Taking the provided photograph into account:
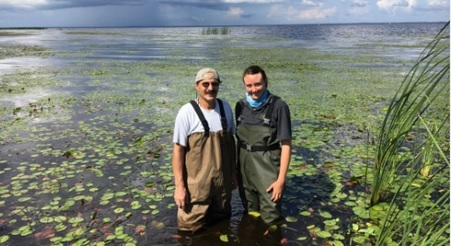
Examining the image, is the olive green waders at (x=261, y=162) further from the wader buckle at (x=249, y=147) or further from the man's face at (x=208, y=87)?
the man's face at (x=208, y=87)

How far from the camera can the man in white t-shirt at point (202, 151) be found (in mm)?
4711

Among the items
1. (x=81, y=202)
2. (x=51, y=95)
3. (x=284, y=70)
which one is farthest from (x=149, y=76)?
(x=81, y=202)

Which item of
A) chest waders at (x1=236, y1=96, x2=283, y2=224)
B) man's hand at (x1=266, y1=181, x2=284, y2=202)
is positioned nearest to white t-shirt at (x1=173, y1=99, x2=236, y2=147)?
chest waders at (x1=236, y1=96, x2=283, y2=224)

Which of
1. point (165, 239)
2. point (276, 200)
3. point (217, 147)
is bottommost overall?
point (165, 239)

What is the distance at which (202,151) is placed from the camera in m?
4.81

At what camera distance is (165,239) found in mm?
5195

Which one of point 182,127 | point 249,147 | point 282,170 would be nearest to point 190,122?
point 182,127

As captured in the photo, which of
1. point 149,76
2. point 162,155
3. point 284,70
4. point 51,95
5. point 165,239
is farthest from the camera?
Answer: point 284,70

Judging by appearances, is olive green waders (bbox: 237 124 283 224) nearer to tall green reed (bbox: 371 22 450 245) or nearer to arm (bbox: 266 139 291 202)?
arm (bbox: 266 139 291 202)

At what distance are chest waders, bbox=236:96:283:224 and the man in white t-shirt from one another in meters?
0.20

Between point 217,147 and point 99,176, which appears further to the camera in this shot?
point 99,176

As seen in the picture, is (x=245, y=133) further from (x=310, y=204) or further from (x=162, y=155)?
(x=162, y=155)

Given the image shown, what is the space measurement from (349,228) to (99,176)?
5.41 metres

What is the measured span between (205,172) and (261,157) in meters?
0.89
